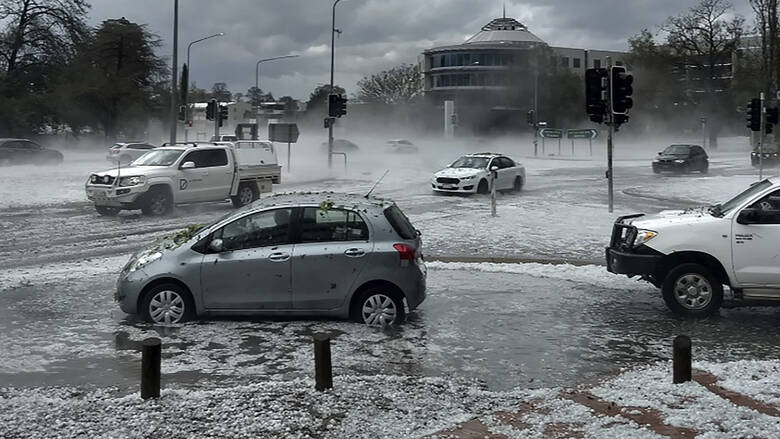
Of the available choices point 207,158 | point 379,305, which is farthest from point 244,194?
point 379,305

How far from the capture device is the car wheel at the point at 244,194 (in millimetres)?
22484

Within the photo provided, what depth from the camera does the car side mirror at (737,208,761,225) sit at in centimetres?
911

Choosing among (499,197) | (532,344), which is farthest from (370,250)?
(499,197)

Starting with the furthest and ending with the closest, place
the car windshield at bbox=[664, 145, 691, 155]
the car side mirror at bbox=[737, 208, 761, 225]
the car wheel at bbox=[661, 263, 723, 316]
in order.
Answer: the car windshield at bbox=[664, 145, 691, 155] → the car wheel at bbox=[661, 263, 723, 316] → the car side mirror at bbox=[737, 208, 761, 225]

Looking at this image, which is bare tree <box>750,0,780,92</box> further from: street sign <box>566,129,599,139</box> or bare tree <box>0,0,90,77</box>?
bare tree <box>0,0,90,77</box>

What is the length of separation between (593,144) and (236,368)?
6885 cm

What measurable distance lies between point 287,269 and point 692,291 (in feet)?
15.6

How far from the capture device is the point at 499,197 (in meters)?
26.6

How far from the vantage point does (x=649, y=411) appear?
230 inches

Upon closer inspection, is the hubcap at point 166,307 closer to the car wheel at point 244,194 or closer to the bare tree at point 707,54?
the car wheel at point 244,194

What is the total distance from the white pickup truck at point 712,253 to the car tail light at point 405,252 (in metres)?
2.81

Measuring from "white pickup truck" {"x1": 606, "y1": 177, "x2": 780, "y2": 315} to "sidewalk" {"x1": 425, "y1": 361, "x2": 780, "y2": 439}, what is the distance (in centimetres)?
254

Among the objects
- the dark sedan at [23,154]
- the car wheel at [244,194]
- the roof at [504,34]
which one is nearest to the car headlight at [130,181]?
the car wheel at [244,194]

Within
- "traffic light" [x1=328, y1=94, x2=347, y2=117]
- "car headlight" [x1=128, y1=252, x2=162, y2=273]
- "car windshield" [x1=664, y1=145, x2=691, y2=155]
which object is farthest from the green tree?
"car headlight" [x1=128, y1=252, x2=162, y2=273]
